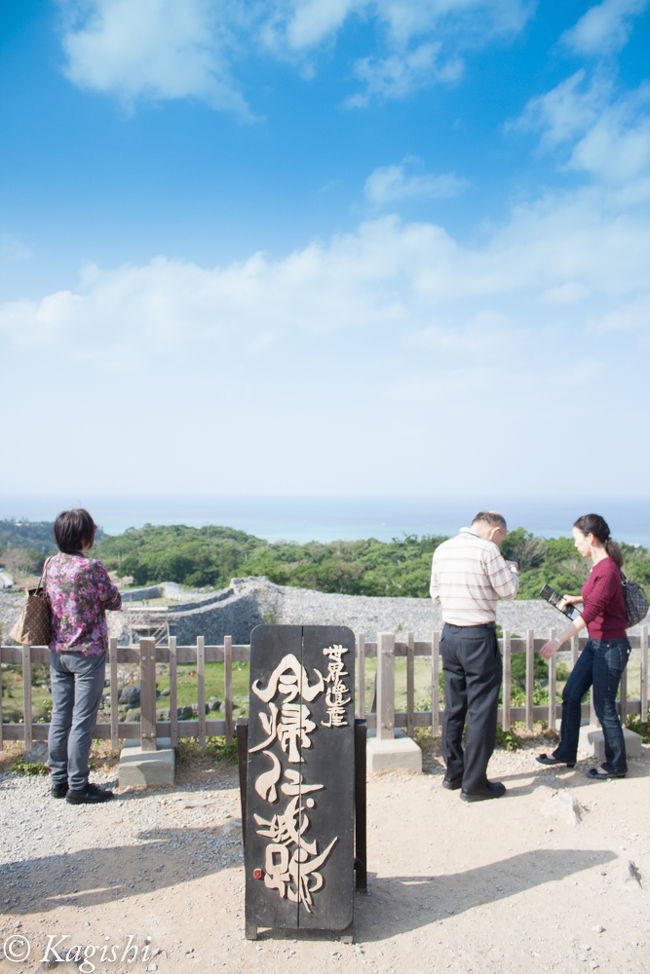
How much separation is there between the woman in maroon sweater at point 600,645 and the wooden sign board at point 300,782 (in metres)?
2.29

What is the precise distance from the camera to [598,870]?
360cm

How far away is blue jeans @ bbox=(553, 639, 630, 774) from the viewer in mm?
4719

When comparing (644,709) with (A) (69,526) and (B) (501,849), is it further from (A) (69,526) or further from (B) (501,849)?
(A) (69,526)

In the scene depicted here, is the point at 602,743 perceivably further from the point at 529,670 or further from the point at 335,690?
the point at 335,690

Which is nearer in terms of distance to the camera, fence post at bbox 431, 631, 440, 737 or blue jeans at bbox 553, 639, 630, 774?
blue jeans at bbox 553, 639, 630, 774

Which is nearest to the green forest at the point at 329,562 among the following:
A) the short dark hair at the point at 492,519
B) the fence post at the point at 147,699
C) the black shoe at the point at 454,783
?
the black shoe at the point at 454,783

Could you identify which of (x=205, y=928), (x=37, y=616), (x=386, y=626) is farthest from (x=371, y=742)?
(x=386, y=626)

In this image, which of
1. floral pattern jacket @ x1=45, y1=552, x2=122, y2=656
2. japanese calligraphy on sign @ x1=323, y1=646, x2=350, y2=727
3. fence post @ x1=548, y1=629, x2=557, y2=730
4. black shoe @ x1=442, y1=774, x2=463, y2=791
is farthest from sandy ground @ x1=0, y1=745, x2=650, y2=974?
floral pattern jacket @ x1=45, y1=552, x2=122, y2=656

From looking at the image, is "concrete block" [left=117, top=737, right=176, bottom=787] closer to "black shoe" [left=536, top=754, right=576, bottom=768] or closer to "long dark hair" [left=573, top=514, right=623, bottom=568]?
"black shoe" [left=536, top=754, right=576, bottom=768]

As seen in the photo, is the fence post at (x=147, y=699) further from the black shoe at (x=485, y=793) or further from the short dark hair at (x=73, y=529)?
the black shoe at (x=485, y=793)

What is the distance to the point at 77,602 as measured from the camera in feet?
14.1

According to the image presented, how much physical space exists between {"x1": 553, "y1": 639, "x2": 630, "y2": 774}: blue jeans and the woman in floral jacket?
3461mm

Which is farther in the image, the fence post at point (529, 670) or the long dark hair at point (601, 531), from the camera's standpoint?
the fence post at point (529, 670)

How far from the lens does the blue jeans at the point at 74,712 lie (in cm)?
436
